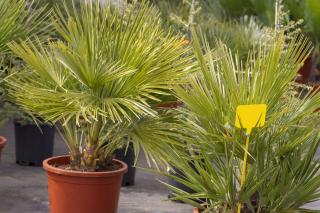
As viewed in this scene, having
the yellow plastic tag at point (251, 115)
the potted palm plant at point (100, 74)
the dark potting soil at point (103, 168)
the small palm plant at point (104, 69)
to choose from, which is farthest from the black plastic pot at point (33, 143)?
the yellow plastic tag at point (251, 115)

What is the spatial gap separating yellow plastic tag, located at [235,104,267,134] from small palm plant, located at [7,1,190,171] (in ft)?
2.30

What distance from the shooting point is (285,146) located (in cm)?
360

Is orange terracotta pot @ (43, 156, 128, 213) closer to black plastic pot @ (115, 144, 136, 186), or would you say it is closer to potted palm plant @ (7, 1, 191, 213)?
potted palm plant @ (7, 1, 191, 213)

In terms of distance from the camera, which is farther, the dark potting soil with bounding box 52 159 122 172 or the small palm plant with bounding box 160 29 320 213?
the dark potting soil with bounding box 52 159 122 172

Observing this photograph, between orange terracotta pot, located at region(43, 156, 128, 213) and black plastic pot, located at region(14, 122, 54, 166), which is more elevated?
black plastic pot, located at region(14, 122, 54, 166)

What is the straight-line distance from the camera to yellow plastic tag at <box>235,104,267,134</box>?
3338mm

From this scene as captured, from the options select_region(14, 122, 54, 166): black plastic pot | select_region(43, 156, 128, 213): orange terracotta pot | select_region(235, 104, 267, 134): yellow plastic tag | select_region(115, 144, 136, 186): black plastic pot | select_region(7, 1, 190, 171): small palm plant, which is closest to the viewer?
select_region(235, 104, 267, 134): yellow plastic tag

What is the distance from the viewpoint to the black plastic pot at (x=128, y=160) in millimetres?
6109

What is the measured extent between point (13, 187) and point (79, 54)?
2.33 meters

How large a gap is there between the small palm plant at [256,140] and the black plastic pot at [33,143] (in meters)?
3.35

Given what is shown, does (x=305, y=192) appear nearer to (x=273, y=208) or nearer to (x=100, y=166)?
(x=273, y=208)

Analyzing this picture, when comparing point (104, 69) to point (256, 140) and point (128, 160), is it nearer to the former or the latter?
point (256, 140)

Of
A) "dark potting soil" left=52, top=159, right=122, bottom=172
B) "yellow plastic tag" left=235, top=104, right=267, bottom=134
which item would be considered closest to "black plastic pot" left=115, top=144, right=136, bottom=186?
"dark potting soil" left=52, top=159, right=122, bottom=172

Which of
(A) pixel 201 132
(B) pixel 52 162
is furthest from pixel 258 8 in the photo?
(A) pixel 201 132
